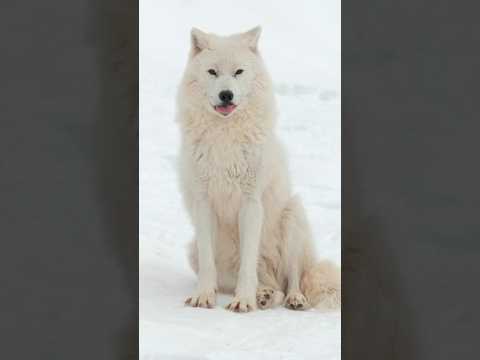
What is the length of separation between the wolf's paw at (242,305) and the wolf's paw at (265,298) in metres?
0.03

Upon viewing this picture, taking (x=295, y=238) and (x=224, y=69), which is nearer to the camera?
(x=224, y=69)

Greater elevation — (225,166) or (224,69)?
(224,69)

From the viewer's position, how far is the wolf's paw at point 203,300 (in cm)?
270

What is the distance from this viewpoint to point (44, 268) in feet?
8.27

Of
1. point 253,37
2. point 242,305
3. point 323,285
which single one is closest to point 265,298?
point 242,305

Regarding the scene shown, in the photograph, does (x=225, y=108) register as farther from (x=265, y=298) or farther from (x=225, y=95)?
(x=265, y=298)

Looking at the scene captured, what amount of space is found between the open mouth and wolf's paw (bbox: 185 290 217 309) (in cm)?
72

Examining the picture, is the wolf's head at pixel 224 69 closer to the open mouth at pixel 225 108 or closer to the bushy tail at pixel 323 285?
the open mouth at pixel 225 108

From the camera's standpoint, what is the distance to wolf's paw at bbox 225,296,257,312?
106 inches

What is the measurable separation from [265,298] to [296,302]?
4.9 inches

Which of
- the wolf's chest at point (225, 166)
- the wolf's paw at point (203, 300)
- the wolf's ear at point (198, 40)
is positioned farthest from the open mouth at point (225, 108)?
Result: the wolf's paw at point (203, 300)

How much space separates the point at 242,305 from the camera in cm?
269

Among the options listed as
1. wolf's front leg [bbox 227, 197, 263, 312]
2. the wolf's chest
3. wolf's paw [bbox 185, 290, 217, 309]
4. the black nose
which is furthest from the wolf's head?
wolf's paw [bbox 185, 290, 217, 309]

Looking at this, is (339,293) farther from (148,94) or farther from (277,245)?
(148,94)
